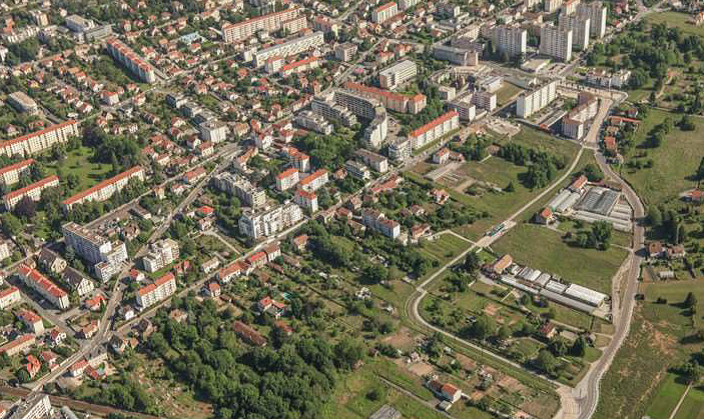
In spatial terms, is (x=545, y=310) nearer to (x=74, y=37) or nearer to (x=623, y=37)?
(x=623, y=37)

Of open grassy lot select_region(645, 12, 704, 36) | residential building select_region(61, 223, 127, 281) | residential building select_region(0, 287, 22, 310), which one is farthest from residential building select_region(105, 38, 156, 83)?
open grassy lot select_region(645, 12, 704, 36)

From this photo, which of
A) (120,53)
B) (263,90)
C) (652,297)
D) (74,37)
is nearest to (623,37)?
(263,90)

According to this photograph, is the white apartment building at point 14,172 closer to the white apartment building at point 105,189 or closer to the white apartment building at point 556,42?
the white apartment building at point 105,189

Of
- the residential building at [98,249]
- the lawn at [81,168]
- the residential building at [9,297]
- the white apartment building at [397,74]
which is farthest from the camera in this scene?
the white apartment building at [397,74]

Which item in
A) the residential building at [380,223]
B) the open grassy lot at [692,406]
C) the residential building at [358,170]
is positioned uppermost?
the residential building at [358,170]

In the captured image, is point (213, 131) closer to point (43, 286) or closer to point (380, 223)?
point (380, 223)

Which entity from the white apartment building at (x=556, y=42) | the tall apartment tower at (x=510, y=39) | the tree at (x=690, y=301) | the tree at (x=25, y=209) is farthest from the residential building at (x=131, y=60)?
the tree at (x=690, y=301)
